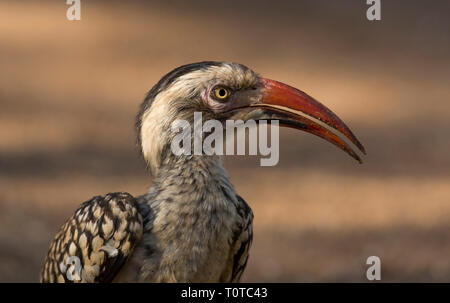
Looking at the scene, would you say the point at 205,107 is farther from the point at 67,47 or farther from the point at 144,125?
the point at 67,47

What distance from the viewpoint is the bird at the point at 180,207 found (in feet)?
10.9

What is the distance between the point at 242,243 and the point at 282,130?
3.98 metres

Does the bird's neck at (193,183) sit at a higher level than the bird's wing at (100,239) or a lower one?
higher

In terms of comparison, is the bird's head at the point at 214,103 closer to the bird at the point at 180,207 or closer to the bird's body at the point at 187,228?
the bird at the point at 180,207

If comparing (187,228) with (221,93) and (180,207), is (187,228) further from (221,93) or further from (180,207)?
(221,93)

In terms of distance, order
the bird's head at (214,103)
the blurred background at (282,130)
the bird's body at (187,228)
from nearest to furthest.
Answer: the bird's body at (187,228) < the bird's head at (214,103) < the blurred background at (282,130)

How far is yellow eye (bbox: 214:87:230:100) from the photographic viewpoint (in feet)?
11.6

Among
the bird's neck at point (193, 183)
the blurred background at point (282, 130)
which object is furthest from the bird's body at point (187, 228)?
the blurred background at point (282, 130)

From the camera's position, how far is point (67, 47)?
29.6ft

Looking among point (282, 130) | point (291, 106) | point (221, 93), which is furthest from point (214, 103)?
point (282, 130)

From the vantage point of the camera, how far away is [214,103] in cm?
352

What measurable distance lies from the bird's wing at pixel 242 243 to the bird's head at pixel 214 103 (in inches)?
16.6

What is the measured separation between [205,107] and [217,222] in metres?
0.51
